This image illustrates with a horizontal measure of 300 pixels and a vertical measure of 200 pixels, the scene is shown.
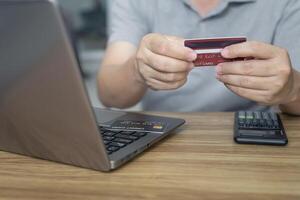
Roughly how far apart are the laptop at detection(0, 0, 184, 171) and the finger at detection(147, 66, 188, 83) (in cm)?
14

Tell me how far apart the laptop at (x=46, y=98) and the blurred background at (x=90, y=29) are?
1624mm

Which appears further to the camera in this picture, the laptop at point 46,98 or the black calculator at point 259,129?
the black calculator at point 259,129

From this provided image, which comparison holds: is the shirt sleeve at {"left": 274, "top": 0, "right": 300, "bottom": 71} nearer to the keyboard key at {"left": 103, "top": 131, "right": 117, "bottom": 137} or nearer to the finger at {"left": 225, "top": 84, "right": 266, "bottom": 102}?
the finger at {"left": 225, "top": 84, "right": 266, "bottom": 102}

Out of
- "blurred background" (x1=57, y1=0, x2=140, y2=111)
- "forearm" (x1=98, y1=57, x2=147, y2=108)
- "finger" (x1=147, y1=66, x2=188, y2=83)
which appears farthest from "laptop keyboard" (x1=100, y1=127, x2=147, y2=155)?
"blurred background" (x1=57, y1=0, x2=140, y2=111)

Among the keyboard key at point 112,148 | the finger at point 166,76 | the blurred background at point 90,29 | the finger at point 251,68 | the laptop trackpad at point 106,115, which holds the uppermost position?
the finger at point 251,68

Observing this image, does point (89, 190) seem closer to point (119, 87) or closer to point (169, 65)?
point (169, 65)

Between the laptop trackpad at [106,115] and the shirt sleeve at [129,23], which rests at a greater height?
the shirt sleeve at [129,23]

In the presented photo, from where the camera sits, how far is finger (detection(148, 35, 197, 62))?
62 cm

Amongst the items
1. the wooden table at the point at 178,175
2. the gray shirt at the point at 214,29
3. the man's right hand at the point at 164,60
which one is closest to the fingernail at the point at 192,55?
the man's right hand at the point at 164,60

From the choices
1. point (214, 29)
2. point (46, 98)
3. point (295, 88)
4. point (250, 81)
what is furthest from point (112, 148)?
point (214, 29)

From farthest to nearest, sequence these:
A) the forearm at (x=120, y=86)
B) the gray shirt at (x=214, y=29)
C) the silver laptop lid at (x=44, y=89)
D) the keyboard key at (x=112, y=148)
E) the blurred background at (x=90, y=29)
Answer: the blurred background at (x=90, y=29)
the gray shirt at (x=214, y=29)
the forearm at (x=120, y=86)
the keyboard key at (x=112, y=148)
the silver laptop lid at (x=44, y=89)

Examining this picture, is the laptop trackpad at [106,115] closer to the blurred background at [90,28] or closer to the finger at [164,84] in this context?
the finger at [164,84]

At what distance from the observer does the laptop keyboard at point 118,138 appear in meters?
0.57

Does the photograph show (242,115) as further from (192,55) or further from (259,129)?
(192,55)
